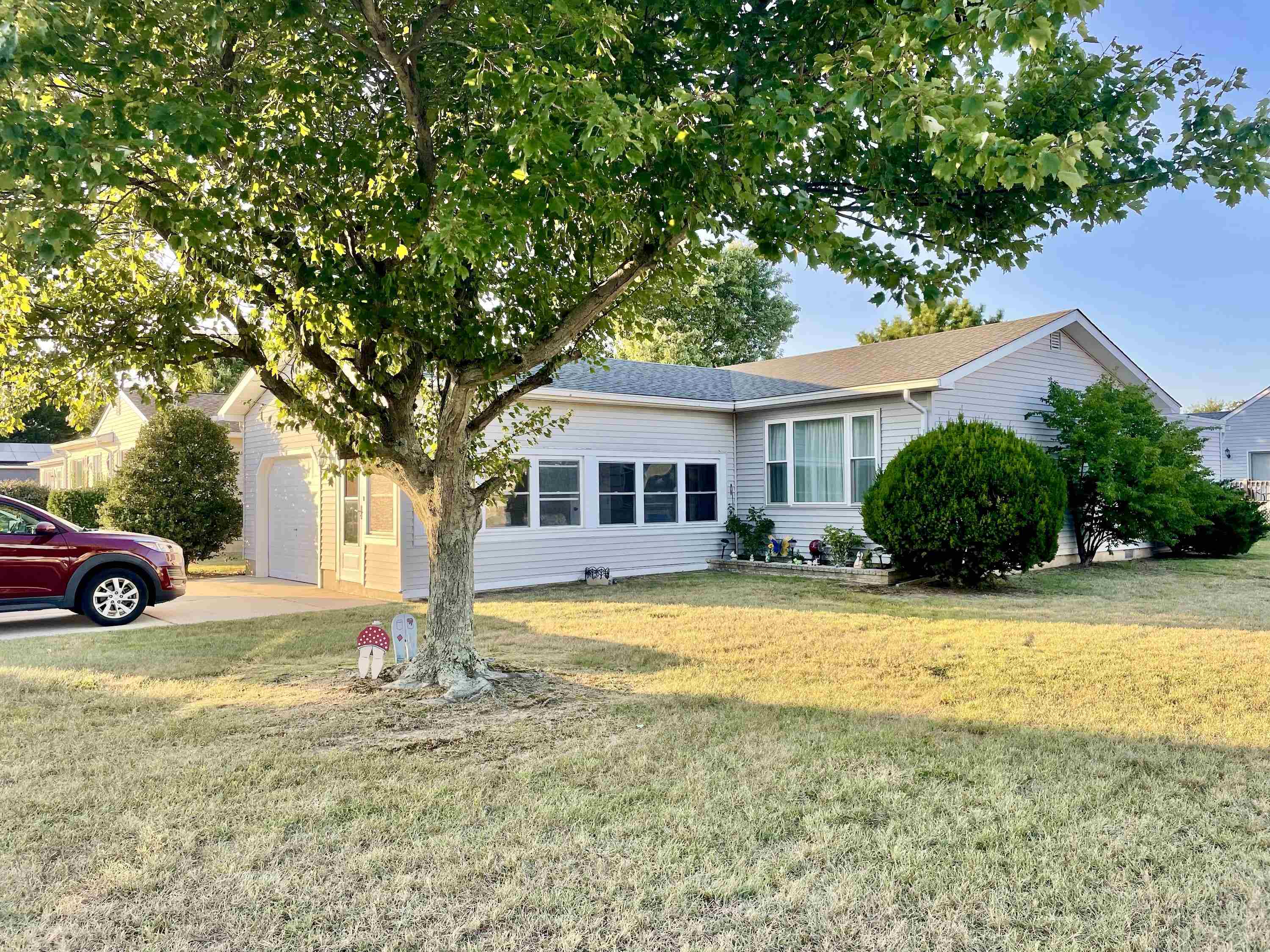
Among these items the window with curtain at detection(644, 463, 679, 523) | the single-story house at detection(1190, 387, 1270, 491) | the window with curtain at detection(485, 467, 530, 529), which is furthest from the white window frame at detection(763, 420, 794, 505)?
the single-story house at detection(1190, 387, 1270, 491)

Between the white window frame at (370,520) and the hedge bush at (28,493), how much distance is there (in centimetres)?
1265

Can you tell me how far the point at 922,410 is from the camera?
1331cm

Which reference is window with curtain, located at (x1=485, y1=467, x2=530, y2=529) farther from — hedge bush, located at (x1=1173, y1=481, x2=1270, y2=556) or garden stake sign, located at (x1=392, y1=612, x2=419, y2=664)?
hedge bush, located at (x1=1173, y1=481, x2=1270, y2=556)

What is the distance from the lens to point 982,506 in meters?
11.8

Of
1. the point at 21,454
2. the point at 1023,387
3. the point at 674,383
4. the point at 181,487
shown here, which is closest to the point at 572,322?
the point at 674,383

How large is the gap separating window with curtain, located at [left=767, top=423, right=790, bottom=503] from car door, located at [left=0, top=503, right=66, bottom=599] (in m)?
11.0

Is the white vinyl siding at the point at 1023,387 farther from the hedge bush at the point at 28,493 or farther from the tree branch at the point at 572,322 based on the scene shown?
the hedge bush at the point at 28,493

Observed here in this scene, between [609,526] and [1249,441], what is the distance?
27139 mm

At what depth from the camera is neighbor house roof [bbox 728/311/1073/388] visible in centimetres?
1375

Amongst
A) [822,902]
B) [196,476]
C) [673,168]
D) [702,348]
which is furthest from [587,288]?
[702,348]

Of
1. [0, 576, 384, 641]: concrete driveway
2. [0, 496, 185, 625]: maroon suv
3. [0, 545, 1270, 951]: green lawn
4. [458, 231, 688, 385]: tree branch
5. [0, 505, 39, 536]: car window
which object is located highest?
[458, 231, 688, 385]: tree branch

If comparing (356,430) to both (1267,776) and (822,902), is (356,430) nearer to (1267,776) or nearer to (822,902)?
(822,902)

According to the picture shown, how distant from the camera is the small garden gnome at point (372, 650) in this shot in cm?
652

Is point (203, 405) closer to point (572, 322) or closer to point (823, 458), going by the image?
point (823, 458)
